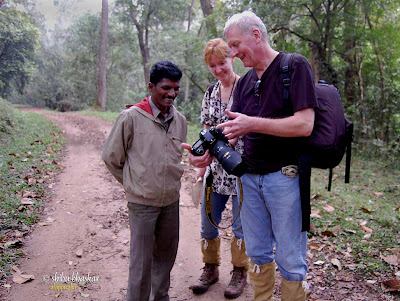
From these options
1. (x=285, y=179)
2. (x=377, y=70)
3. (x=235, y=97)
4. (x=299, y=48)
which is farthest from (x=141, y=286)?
(x=377, y=70)

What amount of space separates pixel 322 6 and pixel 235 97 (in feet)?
27.0

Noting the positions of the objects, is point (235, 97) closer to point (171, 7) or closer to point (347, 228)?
point (347, 228)

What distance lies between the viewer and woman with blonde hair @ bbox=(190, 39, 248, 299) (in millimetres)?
2764

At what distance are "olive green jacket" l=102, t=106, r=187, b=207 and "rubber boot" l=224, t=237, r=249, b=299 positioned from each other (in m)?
0.97

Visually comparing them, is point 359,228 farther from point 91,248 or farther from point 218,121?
point 91,248

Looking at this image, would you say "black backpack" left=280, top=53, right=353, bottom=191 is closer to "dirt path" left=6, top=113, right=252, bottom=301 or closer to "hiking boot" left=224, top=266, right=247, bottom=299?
"hiking boot" left=224, top=266, right=247, bottom=299

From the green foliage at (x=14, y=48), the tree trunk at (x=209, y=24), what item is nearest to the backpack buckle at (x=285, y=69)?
the green foliage at (x=14, y=48)

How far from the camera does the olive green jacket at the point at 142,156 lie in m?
2.26

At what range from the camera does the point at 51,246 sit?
3.70 meters

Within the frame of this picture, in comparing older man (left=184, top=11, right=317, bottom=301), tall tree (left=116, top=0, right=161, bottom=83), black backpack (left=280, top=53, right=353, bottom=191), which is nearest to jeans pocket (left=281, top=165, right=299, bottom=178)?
older man (left=184, top=11, right=317, bottom=301)

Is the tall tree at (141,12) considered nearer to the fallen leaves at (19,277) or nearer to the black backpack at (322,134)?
the fallen leaves at (19,277)

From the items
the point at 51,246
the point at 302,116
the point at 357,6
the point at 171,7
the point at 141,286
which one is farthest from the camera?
the point at 171,7

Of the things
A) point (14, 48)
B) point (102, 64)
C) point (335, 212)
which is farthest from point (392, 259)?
point (102, 64)

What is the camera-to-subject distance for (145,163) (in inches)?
89.1
